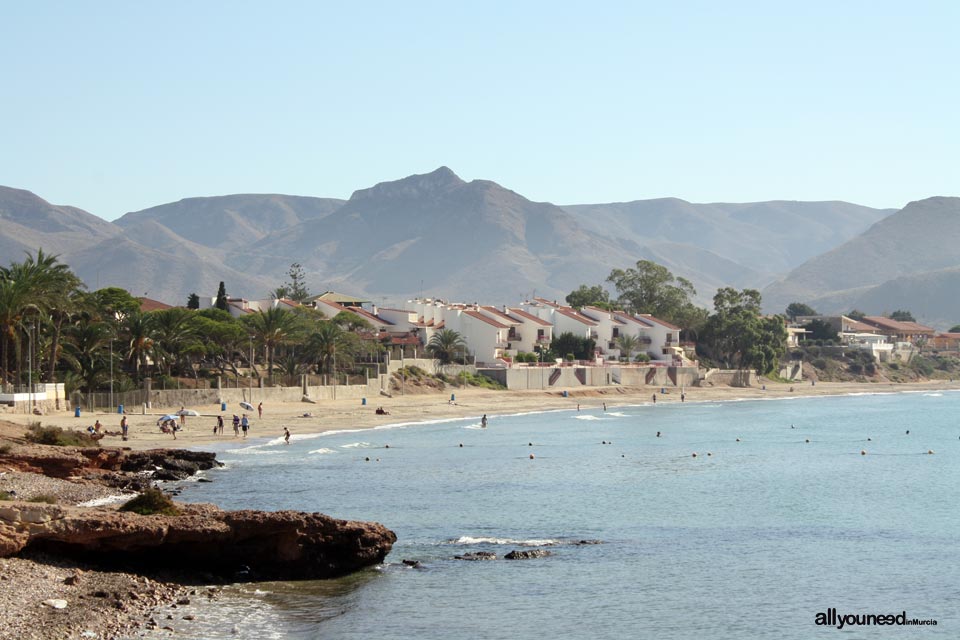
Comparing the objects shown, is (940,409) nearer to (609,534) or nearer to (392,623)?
(609,534)

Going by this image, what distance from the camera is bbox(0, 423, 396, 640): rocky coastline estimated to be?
19.9 metres

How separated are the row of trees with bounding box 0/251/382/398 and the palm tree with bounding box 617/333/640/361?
38.0 meters

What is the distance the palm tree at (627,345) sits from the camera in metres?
123

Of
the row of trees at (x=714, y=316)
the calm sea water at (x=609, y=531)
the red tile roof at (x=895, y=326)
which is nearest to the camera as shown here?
the calm sea water at (x=609, y=531)

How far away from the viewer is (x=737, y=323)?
127938 millimetres

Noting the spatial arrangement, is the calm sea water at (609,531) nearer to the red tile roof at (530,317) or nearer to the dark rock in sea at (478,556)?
the dark rock in sea at (478,556)

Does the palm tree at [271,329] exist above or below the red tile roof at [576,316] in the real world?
below

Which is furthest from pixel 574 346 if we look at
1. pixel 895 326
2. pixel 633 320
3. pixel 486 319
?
pixel 895 326

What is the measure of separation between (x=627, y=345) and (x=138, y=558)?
102m

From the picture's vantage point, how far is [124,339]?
2618 inches

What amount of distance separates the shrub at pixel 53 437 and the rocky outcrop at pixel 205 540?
17856 millimetres

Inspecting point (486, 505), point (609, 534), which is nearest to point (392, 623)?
point (609, 534)

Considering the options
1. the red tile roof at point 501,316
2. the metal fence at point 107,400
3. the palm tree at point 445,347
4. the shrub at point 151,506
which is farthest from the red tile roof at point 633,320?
the shrub at point 151,506

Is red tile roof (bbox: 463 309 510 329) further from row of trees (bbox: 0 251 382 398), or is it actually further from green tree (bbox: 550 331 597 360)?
row of trees (bbox: 0 251 382 398)
